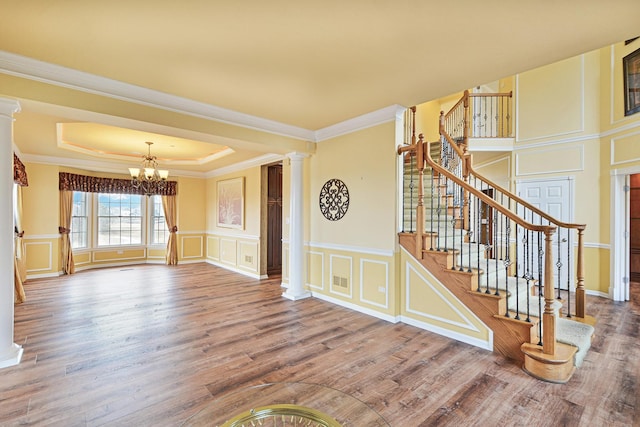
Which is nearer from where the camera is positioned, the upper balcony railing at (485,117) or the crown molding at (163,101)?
the crown molding at (163,101)

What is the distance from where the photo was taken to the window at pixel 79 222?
702 cm

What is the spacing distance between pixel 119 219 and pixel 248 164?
13.1ft

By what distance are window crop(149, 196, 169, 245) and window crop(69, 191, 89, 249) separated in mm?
1436

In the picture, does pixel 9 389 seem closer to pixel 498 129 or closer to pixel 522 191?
pixel 522 191

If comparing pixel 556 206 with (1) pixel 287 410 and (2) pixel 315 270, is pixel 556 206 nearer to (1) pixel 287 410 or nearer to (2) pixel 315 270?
(2) pixel 315 270

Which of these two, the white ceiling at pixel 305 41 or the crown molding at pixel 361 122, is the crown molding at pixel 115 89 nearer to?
the white ceiling at pixel 305 41

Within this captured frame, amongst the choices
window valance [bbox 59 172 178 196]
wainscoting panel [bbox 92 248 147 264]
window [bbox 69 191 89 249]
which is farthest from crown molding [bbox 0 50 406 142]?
wainscoting panel [bbox 92 248 147 264]

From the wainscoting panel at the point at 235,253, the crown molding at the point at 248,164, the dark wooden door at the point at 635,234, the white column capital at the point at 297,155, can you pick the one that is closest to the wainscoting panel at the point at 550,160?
the dark wooden door at the point at 635,234

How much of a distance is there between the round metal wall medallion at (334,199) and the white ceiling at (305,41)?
4.82 ft

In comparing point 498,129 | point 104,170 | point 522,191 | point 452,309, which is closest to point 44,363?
point 452,309

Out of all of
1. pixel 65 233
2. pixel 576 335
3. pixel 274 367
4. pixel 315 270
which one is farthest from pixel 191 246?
pixel 576 335

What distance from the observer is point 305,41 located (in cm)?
231

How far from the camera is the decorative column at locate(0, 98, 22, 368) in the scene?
103 inches

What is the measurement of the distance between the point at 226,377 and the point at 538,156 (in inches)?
250
